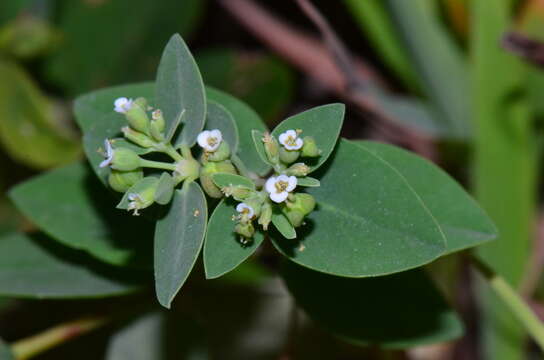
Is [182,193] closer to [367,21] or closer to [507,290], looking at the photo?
[507,290]

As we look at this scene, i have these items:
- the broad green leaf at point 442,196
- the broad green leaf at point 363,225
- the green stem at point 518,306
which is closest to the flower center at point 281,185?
the broad green leaf at point 363,225

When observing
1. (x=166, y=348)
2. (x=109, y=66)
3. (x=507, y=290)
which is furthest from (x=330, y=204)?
(x=109, y=66)

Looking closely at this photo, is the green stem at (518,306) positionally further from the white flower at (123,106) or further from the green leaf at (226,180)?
the white flower at (123,106)

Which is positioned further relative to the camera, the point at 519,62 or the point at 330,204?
the point at 519,62

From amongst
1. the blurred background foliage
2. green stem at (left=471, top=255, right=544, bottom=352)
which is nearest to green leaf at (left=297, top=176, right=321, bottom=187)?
green stem at (left=471, top=255, right=544, bottom=352)

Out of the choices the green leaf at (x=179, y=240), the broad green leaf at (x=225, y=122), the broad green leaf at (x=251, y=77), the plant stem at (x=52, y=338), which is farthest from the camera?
the broad green leaf at (x=251, y=77)

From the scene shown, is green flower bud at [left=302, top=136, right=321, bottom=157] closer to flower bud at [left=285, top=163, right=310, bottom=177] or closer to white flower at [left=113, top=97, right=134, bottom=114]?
flower bud at [left=285, top=163, right=310, bottom=177]
